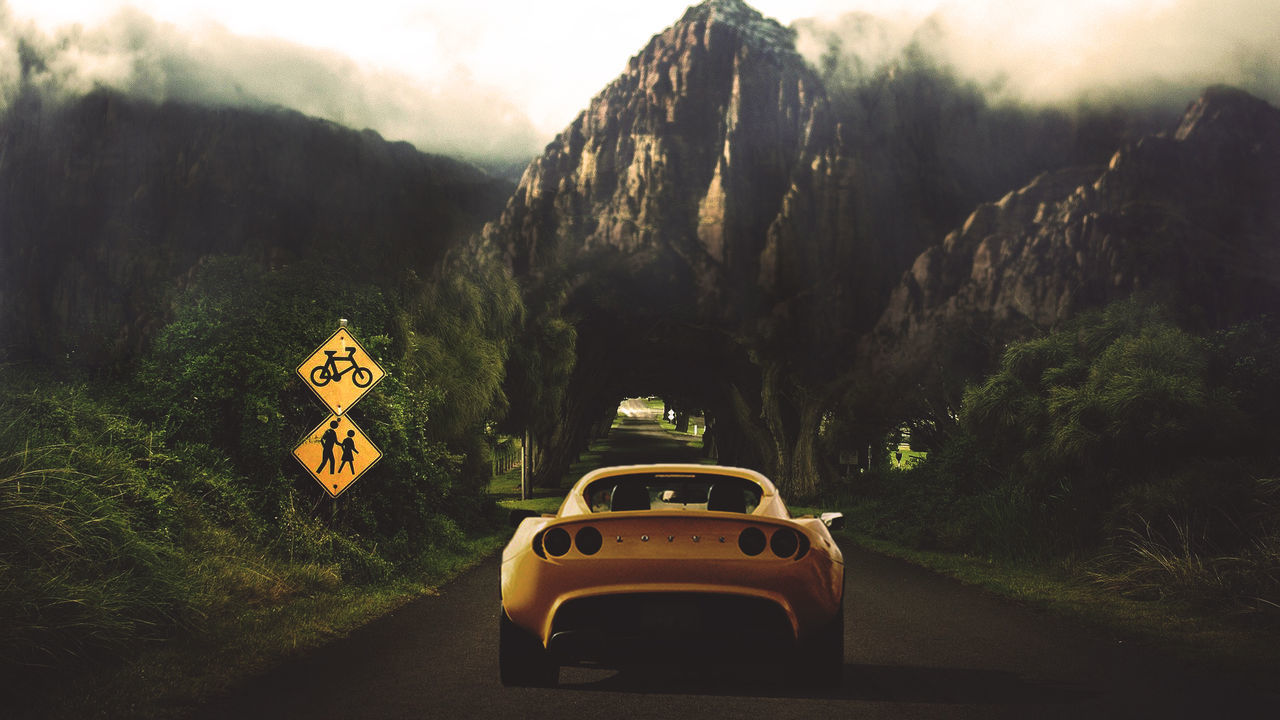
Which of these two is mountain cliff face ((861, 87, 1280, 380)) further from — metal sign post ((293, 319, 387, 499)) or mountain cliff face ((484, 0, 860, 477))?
metal sign post ((293, 319, 387, 499))

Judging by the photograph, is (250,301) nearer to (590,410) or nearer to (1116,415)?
(1116,415)

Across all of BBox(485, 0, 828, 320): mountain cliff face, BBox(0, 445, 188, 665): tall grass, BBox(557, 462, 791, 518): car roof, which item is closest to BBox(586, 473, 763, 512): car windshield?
BBox(557, 462, 791, 518): car roof

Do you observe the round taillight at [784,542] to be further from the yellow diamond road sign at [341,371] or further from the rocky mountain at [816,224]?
the rocky mountain at [816,224]

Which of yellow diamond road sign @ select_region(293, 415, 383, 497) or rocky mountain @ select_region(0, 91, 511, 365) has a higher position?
rocky mountain @ select_region(0, 91, 511, 365)

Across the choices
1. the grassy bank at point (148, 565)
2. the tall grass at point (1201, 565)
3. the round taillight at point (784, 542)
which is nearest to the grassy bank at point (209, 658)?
the grassy bank at point (148, 565)

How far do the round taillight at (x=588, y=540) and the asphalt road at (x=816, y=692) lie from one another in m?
0.99

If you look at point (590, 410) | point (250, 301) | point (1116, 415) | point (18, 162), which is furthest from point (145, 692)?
point (18, 162)

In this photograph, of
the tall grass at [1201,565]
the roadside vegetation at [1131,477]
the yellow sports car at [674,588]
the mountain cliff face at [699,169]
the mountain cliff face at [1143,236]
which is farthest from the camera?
the mountain cliff face at [699,169]

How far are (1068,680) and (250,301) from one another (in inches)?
378

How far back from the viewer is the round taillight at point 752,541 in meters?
4.78

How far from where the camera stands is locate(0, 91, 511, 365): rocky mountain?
4566cm

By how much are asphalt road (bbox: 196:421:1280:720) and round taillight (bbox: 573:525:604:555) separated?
99 centimetres

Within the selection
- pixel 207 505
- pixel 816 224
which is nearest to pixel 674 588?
pixel 207 505

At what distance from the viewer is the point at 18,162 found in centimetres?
5566
